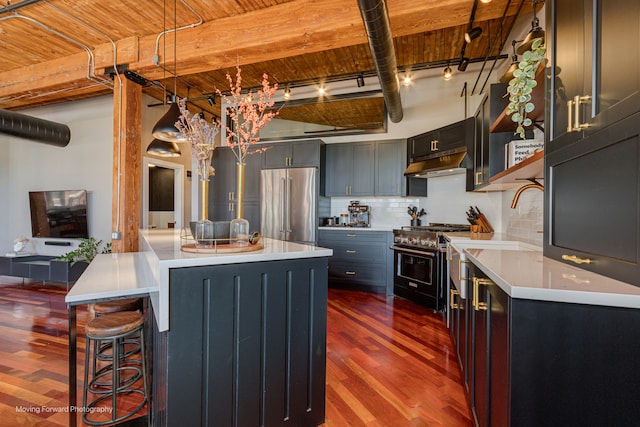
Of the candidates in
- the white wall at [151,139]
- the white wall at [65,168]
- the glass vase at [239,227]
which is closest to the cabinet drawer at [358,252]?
the glass vase at [239,227]

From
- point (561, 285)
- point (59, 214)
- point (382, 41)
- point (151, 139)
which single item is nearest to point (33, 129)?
point (59, 214)

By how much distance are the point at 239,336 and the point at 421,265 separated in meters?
2.96

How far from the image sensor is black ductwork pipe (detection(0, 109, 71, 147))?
15.1 feet

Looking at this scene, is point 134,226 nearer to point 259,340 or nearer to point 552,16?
point 259,340

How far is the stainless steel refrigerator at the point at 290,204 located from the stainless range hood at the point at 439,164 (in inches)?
58.0

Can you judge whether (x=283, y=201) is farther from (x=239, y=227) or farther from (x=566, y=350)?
(x=566, y=350)

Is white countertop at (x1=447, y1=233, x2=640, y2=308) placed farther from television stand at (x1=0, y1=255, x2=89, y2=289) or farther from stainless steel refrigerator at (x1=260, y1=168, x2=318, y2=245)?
television stand at (x1=0, y1=255, x2=89, y2=289)

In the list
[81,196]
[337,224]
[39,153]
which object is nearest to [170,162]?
[81,196]

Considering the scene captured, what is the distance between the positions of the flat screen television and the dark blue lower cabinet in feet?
16.0

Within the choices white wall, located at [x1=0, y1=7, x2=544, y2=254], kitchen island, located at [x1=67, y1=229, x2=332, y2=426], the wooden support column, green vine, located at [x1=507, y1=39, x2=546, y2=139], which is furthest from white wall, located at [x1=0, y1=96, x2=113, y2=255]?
green vine, located at [x1=507, y1=39, x2=546, y2=139]

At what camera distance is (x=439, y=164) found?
13.2 ft

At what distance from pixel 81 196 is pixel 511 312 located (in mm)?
6402

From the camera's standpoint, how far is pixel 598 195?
1.10m

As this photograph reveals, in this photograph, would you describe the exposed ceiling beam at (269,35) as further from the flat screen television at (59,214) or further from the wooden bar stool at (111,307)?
the wooden bar stool at (111,307)
